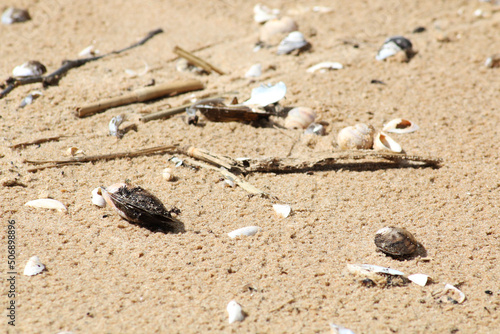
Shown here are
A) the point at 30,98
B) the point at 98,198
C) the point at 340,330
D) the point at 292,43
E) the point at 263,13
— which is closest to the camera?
the point at 340,330

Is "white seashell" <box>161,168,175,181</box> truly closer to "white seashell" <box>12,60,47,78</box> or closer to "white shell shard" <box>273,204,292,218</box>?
"white shell shard" <box>273,204,292,218</box>

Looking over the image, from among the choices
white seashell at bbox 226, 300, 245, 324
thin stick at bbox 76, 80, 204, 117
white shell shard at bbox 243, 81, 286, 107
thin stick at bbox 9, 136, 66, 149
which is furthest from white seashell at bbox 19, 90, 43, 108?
white seashell at bbox 226, 300, 245, 324

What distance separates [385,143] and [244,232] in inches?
46.7

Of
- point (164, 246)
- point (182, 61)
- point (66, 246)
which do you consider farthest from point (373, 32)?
point (66, 246)

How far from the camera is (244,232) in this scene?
2.12 meters

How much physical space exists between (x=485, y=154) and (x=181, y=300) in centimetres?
207

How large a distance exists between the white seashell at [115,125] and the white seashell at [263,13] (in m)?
2.10

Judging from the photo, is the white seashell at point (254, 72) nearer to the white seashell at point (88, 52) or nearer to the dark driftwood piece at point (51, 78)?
the dark driftwood piece at point (51, 78)

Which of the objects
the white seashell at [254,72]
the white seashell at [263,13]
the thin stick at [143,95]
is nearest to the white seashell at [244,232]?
the thin stick at [143,95]

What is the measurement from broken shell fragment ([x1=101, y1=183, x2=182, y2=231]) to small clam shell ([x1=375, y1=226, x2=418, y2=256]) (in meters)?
0.99

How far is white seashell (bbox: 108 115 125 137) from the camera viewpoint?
2742 millimetres

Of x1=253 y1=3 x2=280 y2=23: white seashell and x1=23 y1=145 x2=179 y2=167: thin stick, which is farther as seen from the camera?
x1=253 y1=3 x2=280 y2=23: white seashell

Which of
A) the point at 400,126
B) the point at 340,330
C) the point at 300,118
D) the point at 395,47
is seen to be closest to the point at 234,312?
the point at 340,330

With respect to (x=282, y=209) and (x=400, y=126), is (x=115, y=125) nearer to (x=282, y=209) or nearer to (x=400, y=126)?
(x=282, y=209)
